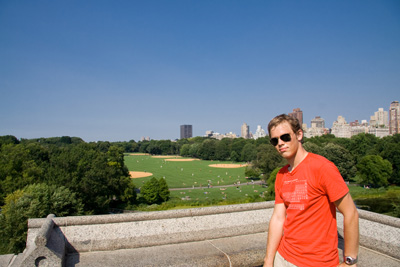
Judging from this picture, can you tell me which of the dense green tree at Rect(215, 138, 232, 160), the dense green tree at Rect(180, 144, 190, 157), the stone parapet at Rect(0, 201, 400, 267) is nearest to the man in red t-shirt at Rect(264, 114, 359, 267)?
the stone parapet at Rect(0, 201, 400, 267)

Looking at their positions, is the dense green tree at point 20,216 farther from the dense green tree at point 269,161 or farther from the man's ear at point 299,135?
the dense green tree at point 269,161

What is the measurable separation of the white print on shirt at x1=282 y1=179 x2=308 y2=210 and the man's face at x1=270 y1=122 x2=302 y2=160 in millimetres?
285

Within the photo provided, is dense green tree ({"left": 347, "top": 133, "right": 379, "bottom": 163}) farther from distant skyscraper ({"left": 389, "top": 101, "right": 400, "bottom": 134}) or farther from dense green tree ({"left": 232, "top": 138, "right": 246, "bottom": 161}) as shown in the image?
distant skyscraper ({"left": 389, "top": 101, "right": 400, "bottom": 134})

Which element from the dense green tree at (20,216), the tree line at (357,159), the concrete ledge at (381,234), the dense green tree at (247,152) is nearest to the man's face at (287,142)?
the concrete ledge at (381,234)

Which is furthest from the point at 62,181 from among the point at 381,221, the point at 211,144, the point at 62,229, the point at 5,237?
the point at 211,144

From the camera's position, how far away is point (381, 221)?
5.64 metres

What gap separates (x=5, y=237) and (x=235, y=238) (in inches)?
629

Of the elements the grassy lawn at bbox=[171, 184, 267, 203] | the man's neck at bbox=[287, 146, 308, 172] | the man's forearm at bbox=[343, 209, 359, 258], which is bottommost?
the grassy lawn at bbox=[171, 184, 267, 203]

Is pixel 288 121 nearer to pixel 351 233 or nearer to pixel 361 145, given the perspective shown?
pixel 351 233

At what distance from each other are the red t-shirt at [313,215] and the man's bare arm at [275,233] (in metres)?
0.19

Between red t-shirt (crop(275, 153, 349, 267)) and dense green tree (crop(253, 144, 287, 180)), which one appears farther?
dense green tree (crop(253, 144, 287, 180))

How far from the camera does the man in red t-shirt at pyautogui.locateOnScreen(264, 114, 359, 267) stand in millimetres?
2350

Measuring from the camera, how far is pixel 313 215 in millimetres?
2568

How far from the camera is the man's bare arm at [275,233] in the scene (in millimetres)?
2873
